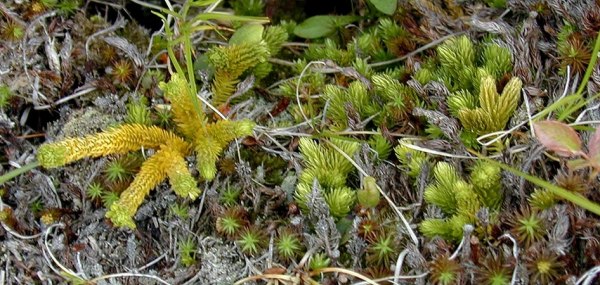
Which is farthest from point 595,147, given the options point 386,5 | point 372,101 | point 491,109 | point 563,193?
point 386,5

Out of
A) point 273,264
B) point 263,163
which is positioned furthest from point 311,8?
point 273,264

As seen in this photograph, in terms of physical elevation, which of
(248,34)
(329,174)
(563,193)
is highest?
(248,34)

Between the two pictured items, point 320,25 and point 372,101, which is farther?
point 320,25

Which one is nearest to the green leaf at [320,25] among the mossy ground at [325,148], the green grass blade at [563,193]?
the mossy ground at [325,148]

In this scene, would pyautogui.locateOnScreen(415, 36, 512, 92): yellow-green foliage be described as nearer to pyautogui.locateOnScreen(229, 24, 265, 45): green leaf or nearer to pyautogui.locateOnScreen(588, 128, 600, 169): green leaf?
pyautogui.locateOnScreen(588, 128, 600, 169): green leaf

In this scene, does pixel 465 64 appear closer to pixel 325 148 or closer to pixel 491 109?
pixel 491 109

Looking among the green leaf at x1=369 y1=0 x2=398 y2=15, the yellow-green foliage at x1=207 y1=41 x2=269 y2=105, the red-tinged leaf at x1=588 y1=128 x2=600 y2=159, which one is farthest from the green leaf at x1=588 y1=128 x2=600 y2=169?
the yellow-green foliage at x1=207 y1=41 x2=269 y2=105

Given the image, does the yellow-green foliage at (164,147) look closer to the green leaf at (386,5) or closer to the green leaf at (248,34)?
the green leaf at (248,34)
